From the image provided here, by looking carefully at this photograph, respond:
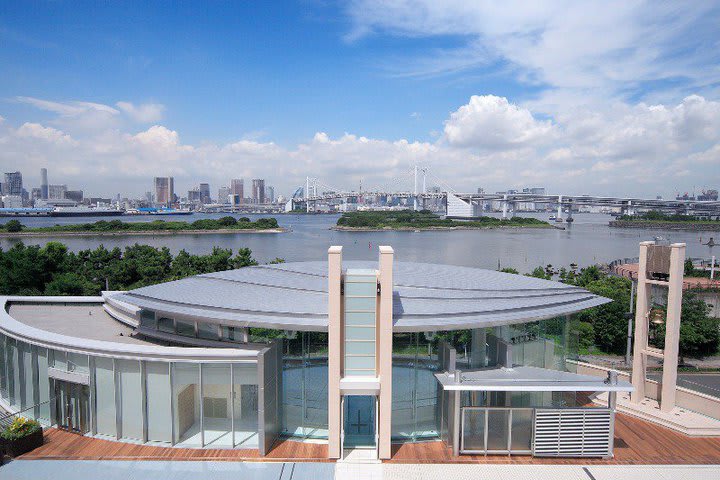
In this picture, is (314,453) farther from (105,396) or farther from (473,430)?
(105,396)

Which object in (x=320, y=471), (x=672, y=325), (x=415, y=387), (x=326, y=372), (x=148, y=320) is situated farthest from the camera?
(x=672, y=325)

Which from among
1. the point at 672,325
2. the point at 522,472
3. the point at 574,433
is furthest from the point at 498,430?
the point at 672,325

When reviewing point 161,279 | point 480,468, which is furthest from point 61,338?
point 161,279

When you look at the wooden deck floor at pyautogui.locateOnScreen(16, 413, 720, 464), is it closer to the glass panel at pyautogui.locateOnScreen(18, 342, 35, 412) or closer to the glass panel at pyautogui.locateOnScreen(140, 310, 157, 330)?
the glass panel at pyautogui.locateOnScreen(18, 342, 35, 412)

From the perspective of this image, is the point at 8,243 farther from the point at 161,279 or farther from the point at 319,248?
the point at 161,279

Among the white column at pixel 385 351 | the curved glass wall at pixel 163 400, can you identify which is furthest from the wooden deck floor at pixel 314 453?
the white column at pixel 385 351

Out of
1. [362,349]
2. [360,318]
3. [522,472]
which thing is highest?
[360,318]
